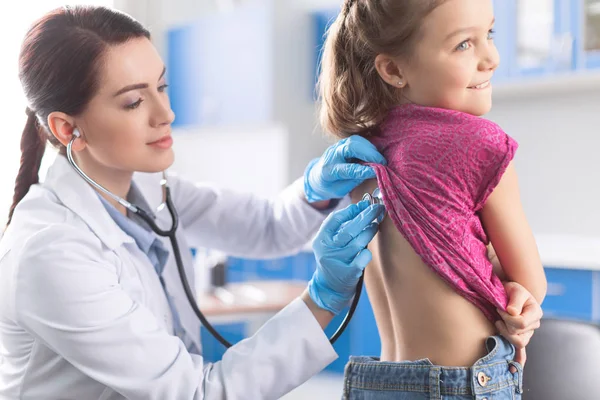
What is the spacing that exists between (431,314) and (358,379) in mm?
165

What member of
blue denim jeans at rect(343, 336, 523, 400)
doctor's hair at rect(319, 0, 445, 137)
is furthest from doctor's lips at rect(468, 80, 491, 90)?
blue denim jeans at rect(343, 336, 523, 400)

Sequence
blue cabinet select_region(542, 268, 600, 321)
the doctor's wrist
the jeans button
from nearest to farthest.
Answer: the jeans button, the doctor's wrist, blue cabinet select_region(542, 268, 600, 321)

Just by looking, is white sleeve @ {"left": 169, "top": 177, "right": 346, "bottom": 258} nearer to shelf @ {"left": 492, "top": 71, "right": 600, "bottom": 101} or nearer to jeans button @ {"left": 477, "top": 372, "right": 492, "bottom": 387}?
jeans button @ {"left": 477, "top": 372, "right": 492, "bottom": 387}

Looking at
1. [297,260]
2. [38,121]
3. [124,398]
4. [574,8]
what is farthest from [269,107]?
[124,398]

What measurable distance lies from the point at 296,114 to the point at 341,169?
2.78 m

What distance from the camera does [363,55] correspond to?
1.07m

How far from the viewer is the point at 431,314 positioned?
3.14 ft

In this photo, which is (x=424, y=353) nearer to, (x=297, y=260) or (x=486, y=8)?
(x=486, y=8)

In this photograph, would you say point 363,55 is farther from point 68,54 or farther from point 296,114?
point 296,114

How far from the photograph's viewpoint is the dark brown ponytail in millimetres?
1403

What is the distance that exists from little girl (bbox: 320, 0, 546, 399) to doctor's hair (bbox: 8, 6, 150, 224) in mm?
511

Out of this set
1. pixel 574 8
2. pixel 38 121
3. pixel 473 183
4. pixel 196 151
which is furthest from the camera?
pixel 196 151

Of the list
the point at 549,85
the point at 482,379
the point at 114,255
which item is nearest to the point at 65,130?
the point at 114,255

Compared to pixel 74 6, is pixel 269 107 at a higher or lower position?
lower
